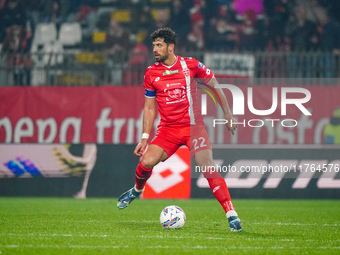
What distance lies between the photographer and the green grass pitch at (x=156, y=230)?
5.53 m

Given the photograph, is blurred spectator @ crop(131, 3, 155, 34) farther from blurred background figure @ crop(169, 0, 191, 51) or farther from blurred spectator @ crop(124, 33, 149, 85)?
blurred spectator @ crop(124, 33, 149, 85)

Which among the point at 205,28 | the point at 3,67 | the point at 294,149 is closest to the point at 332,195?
the point at 294,149

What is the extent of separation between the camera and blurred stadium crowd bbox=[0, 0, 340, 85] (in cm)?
1591

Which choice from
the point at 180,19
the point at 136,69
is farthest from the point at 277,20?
the point at 136,69

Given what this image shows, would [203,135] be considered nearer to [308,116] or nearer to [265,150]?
[265,150]

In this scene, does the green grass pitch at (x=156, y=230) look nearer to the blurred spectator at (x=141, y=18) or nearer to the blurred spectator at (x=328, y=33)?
the blurred spectator at (x=328, y=33)

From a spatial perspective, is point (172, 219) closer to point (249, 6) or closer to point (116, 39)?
point (116, 39)

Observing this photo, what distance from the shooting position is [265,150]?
12.5m

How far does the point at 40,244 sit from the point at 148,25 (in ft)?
38.5

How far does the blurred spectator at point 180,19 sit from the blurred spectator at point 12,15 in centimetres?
406

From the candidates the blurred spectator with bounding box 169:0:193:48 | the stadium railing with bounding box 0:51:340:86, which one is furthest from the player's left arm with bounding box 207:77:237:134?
the blurred spectator with bounding box 169:0:193:48

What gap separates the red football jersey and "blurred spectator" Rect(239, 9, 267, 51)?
8.64m

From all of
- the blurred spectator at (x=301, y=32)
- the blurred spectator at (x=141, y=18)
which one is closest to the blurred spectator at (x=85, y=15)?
the blurred spectator at (x=141, y=18)

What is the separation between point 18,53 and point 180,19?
468 cm
